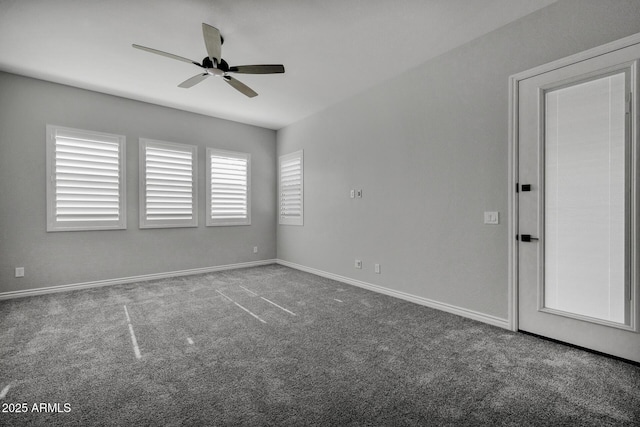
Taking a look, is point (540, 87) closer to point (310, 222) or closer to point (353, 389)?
point (353, 389)

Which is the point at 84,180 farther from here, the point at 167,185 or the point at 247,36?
the point at 247,36

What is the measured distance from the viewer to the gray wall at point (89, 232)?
3723 mm

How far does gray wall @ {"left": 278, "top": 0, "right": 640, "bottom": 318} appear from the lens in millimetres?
2533

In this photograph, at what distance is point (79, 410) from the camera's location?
5.25 feet

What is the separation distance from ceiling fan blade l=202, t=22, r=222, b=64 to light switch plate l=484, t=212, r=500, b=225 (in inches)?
119

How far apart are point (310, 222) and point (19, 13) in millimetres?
4192

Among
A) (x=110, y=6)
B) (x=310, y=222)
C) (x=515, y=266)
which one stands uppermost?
(x=110, y=6)

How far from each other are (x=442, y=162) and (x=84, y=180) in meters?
4.86

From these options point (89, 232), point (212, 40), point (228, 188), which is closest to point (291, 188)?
point (228, 188)

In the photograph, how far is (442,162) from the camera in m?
→ 3.27

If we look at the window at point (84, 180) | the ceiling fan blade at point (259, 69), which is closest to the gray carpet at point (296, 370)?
the window at point (84, 180)

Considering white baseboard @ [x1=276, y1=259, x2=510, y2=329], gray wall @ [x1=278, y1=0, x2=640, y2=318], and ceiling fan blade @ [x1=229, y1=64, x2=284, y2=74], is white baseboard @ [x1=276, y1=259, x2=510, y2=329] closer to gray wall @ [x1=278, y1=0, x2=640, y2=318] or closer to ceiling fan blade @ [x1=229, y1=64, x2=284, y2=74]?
gray wall @ [x1=278, y1=0, x2=640, y2=318]

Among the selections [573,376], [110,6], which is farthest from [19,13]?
[573,376]

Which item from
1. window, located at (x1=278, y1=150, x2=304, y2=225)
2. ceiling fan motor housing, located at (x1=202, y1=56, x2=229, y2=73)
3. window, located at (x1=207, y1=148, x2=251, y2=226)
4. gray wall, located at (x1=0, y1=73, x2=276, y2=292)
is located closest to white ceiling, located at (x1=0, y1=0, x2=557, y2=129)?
ceiling fan motor housing, located at (x1=202, y1=56, x2=229, y2=73)
